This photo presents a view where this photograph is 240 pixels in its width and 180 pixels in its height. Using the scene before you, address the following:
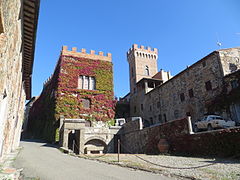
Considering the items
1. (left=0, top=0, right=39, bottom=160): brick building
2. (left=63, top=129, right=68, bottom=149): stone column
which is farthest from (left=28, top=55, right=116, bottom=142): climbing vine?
(left=0, top=0, right=39, bottom=160): brick building

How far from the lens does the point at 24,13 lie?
7012 mm

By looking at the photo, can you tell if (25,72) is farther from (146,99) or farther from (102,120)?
(146,99)

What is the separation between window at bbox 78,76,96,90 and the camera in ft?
88.8

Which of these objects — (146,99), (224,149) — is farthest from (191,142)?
(146,99)

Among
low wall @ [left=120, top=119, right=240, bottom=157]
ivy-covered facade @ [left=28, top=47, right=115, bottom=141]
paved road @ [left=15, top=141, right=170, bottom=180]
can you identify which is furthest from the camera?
ivy-covered facade @ [left=28, top=47, right=115, bottom=141]

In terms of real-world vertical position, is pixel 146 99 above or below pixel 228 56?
below

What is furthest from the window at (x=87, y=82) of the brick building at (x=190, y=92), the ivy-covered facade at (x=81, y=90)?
the brick building at (x=190, y=92)

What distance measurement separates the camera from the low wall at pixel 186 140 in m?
9.27

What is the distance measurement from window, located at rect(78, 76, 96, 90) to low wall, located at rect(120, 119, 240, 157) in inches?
455

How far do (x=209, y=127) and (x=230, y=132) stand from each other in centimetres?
522

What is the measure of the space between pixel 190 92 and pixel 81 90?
15.6m

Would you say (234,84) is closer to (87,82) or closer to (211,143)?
(211,143)

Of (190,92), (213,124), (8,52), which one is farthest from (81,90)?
(8,52)

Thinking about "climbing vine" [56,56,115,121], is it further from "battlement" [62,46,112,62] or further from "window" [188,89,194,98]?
"window" [188,89,194,98]
